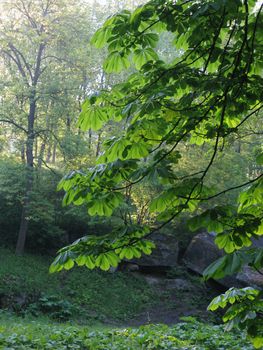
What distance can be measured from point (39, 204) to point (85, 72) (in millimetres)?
6657

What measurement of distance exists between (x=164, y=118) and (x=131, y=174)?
0.42 meters

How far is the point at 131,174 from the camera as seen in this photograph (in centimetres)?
205

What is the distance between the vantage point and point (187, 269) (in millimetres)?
17734

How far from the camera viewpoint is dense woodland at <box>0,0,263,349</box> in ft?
6.86

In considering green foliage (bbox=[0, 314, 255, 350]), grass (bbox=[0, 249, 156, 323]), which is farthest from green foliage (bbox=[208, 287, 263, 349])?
grass (bbox=[0, 249, 156, 323])

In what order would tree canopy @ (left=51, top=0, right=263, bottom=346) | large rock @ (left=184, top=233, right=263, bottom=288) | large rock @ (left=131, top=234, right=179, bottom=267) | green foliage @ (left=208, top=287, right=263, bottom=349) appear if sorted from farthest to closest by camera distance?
large rock @ (left=131, top=234, right=179, bottom=267), large rock @ (left=184, top=233, right=263, bottom=288), tree canopy @ (left=51, top=0, right=263, bottom=346), green foliage @ (left=208, top=287, right=263, bottom=349)

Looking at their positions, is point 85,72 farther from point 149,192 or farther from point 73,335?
point 73,335

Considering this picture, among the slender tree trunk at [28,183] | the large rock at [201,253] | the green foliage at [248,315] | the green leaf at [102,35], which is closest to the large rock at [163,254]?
the large rock at [201,253]

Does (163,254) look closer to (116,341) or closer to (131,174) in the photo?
(116,341)

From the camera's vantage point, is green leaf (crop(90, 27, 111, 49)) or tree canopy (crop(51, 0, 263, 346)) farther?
green leaf (crop(90, 27, 111, 49))

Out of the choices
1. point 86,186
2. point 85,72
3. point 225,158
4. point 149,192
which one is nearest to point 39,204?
point 149,192

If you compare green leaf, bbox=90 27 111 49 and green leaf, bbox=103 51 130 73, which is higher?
green leaf, bbox=90 27 111 49

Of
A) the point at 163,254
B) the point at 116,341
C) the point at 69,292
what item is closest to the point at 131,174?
the point at 116,341

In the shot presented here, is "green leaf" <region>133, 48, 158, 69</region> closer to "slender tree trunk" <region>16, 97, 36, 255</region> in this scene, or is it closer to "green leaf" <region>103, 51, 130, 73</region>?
"green leaf" <region>103, 51, 130, 73</region>
